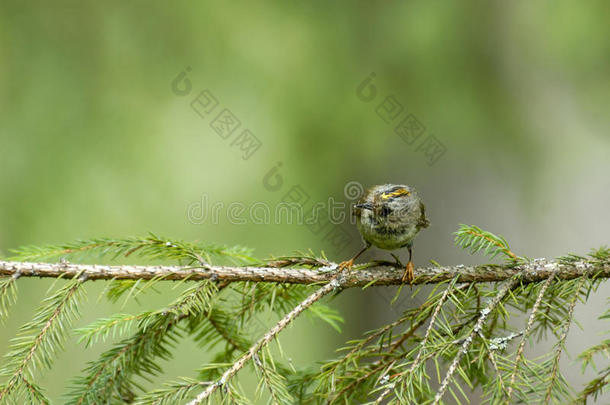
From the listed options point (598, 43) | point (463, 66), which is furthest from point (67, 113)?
point (598, 43)

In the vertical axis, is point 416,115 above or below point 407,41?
below

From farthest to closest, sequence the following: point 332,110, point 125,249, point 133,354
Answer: point 332,110 → point 125,249 → point 133,354

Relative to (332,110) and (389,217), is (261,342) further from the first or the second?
(332,110)

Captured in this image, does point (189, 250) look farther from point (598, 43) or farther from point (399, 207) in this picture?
point (598, 43)

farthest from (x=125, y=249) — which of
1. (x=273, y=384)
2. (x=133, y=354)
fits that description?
(x=273, y=384)

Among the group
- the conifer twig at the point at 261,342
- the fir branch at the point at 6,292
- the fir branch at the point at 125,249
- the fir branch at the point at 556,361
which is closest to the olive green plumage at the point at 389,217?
the conifer twig at the point at 261,342

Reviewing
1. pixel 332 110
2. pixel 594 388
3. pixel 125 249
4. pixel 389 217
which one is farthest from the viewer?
pixel 332 110
